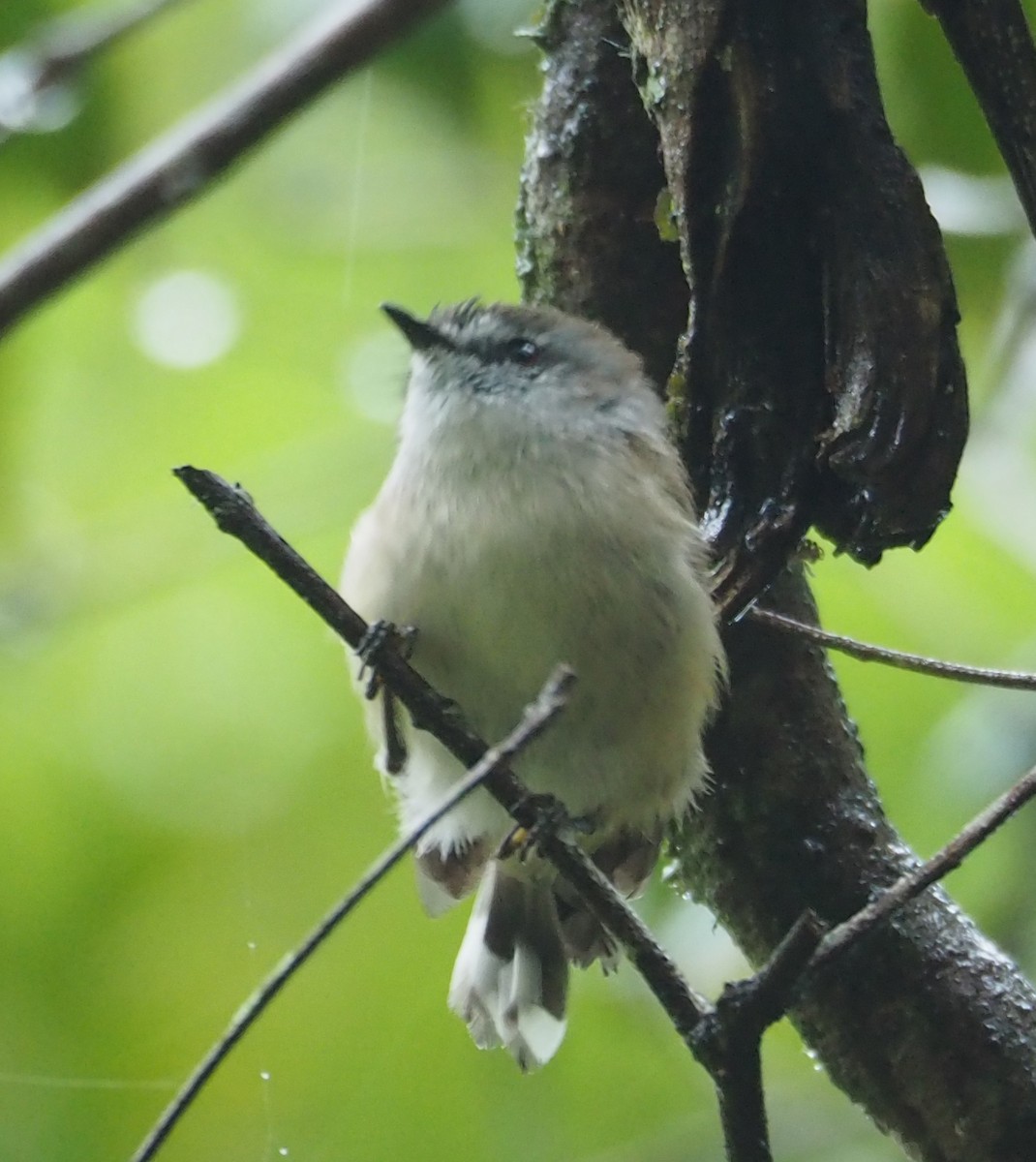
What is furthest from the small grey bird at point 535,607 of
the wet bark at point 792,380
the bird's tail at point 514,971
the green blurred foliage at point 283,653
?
the green blurred foliage at point 283,653

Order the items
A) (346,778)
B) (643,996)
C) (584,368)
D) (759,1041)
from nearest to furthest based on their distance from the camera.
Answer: (759,1041) < (584,368) < (643,996) < (346,778)

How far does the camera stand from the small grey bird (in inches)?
71.1

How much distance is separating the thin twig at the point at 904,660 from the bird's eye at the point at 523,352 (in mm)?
487

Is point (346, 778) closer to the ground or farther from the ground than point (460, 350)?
closer to the ground

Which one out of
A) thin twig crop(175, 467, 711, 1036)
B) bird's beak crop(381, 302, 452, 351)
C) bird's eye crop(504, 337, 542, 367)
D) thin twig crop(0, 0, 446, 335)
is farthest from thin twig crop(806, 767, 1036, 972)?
bird's beak crop(381, 302, 452, 351)

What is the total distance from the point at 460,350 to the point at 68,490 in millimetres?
1552

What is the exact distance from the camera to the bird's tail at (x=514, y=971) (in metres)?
2.06

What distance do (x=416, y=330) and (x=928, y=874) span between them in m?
1.30

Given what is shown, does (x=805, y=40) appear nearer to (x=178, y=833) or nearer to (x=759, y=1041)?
(x=759, y=1041)

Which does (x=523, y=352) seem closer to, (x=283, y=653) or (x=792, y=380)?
(x=792, y=380)

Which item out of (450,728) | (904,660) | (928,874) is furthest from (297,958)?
(904,660)

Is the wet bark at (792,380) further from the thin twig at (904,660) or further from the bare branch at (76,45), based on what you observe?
the bare branch at (76,45)

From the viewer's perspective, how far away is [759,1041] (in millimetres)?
1206

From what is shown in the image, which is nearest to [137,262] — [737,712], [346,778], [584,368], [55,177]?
[55,177]
